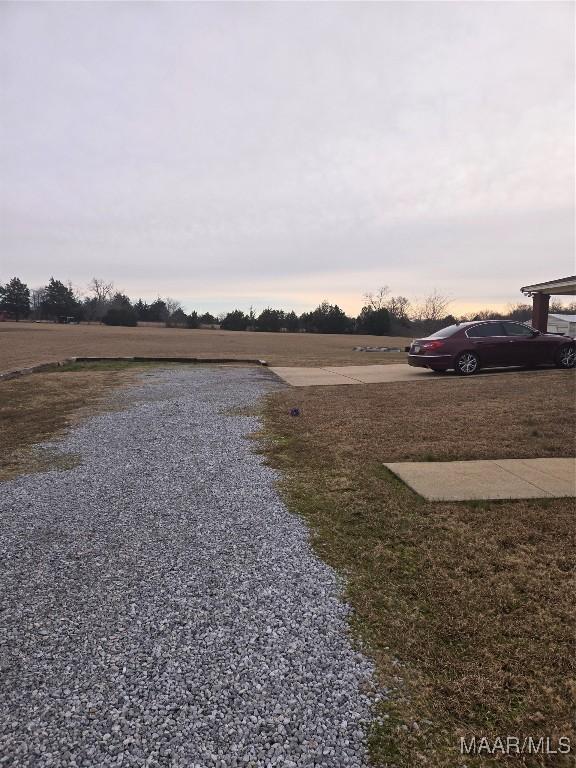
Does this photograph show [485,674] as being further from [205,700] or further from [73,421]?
[73,421]

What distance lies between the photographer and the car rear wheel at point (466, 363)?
39.5 feet

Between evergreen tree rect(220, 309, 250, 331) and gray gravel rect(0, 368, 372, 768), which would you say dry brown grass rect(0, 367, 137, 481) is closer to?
gray gravel rect(0, 368, 372, 768)

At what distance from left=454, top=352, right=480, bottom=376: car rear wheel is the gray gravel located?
8.96 meters

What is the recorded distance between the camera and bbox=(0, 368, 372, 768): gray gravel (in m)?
1.74

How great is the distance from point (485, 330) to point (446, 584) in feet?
34.9

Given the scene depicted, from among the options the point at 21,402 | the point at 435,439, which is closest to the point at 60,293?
the point at 21,402

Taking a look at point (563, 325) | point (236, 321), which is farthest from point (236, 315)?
point (563, 325)

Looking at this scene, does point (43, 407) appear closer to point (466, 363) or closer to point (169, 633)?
point (169, 633)

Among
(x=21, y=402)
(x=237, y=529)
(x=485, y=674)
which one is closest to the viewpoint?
(x=485, y=674)

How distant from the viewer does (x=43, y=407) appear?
8297 millimetres

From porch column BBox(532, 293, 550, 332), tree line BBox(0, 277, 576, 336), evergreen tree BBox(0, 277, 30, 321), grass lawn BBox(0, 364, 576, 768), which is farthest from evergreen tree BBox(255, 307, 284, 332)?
grass lawn BBox(0, 364, 576, 768)

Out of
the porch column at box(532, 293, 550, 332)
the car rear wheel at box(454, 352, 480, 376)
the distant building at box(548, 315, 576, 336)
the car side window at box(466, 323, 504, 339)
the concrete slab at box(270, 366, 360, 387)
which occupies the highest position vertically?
the distant building at box(548, 315, 576, 336)

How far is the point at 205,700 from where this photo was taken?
75.2 inches

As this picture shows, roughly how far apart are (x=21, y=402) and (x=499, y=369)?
37.8 feet
